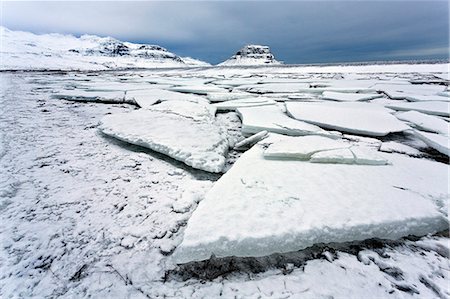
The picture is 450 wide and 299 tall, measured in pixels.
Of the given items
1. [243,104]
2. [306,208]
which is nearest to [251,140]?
[306,208]

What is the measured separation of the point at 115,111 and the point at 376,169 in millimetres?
2668

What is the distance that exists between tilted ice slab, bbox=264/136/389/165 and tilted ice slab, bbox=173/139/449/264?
0.07 metres

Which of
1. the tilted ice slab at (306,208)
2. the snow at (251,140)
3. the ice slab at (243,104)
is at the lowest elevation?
the tilted ice slab at (306,208)

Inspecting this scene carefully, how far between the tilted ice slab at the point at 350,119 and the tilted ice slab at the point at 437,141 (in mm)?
182

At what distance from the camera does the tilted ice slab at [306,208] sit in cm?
87

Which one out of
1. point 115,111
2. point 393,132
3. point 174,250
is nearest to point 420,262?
point 174,250

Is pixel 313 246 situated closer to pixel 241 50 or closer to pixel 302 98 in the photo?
pixel 302 98

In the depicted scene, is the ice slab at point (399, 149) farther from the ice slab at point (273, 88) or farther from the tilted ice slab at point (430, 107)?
the ice slab at point (273, 88)

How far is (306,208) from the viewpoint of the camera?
3.33 feet

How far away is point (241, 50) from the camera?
405 ft

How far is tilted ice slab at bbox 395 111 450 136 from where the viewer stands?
202cm

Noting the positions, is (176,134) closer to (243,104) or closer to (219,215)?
(219,215)

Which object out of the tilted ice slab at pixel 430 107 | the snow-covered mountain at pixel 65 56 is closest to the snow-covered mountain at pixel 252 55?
the snow-covered mountain at pixel 65 56

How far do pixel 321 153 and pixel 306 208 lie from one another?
558 millimetres
